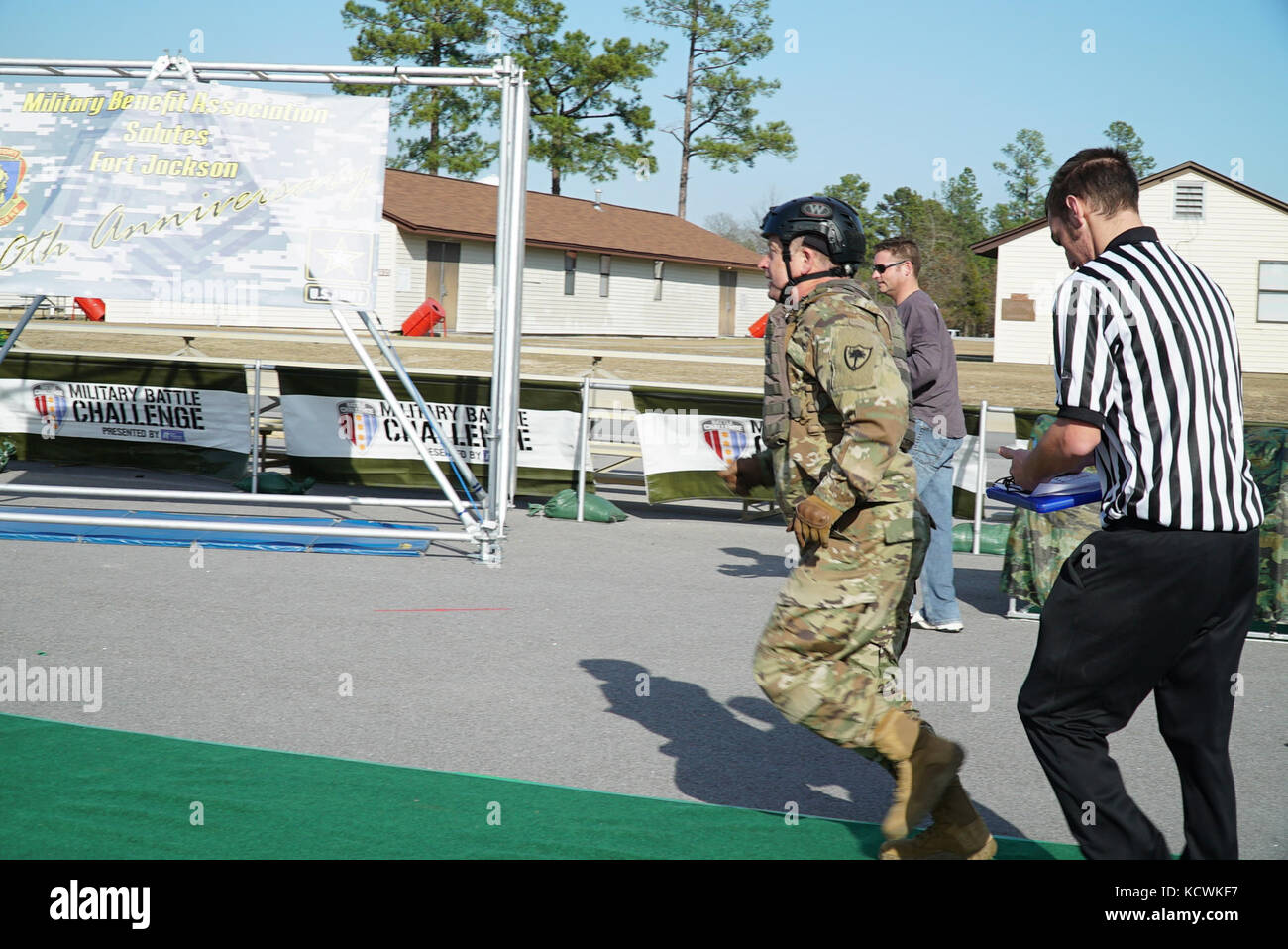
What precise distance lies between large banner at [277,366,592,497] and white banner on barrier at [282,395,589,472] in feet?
0.03

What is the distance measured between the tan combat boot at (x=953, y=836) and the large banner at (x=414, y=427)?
8.57 metres

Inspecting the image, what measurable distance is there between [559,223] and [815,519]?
131 feet

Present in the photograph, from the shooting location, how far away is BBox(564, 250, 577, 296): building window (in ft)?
138

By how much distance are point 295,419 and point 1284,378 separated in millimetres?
27662

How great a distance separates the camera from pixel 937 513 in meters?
7.45

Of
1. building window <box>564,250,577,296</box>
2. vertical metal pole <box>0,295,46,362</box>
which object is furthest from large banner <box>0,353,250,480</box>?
building window <box>564,250,577,296</box>

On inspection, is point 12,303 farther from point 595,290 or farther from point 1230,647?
point 1230,647

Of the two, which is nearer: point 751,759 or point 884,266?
point 751,759

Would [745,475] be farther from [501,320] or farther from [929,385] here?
[501,320]

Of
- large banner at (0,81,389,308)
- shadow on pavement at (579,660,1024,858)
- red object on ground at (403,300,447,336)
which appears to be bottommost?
shadow on pavement at (579,660,1024,858)

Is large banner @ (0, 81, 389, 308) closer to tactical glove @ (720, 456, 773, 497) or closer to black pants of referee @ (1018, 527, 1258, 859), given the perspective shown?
tactical glove @ (720, 456, 773, 497)

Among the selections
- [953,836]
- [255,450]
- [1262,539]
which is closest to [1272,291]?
[1262,539]
